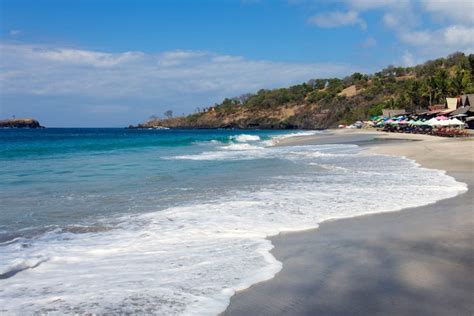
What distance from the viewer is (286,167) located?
67.2ft

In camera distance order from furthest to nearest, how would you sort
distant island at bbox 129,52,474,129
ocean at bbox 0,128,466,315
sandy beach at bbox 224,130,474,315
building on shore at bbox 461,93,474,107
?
distant island at bbox 129,52,474,129, building on shore at bbox 461,93,474,107, ocean at bbox 0,128,466,315, sandy beach at bbox 224,130,474,315

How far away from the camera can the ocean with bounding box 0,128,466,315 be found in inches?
209

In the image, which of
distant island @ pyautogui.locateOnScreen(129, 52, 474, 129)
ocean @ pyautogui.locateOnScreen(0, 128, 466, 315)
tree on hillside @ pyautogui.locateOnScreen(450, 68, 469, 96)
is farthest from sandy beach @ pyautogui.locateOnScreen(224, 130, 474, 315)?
distant island @ pyautogui.locateOnScreen(129, 52, 474, 129)

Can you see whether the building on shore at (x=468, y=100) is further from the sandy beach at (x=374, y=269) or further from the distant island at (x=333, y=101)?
the sandy beach at (x=374, y=269)

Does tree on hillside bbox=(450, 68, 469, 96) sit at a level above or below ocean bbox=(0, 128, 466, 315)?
above

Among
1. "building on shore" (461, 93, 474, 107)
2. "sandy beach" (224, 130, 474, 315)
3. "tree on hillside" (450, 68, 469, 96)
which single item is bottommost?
"sandy beach" (224, 130, 474, 315)

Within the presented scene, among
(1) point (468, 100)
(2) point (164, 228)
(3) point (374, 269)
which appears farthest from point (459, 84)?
(3) point (374, 269)

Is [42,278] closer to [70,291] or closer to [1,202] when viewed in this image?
[70,291]

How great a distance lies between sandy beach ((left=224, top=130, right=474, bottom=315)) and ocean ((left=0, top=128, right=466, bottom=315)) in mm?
391

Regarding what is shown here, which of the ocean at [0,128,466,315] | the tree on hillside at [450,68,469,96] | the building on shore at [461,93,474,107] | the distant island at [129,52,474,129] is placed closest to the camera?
the ocean at [0,128,466,315]

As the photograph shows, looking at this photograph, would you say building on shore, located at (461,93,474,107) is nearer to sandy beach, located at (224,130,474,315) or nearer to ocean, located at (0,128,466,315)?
ocean, located at (0,128,466,315)

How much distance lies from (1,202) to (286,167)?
459 inches

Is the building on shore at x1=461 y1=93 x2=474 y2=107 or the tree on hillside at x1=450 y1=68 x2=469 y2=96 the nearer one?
the building on shore at x1=461 y1=93 x2=474 y2=107

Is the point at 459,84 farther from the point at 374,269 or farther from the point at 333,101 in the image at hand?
the point at 374,269
